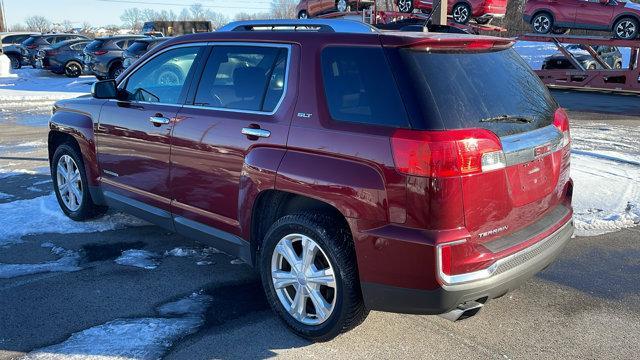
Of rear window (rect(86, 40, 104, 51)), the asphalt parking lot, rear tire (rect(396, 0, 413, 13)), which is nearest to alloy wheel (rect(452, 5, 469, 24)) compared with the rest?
rear tire (rect(396, 0, 413, 13))

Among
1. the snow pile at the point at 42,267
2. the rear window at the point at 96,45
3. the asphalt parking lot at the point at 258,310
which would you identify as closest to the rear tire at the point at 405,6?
the rear window at the point at 96,45

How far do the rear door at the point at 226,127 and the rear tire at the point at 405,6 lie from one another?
15000mm

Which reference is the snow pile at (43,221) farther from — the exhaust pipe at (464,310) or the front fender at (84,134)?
the exhaust pipe at (464,310)

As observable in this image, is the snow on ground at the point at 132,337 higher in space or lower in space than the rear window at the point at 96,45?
lower

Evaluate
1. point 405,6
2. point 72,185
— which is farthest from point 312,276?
point 405,6

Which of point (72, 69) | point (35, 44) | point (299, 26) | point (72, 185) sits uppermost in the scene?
point (299, 26)

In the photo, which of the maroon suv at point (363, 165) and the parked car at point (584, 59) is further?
the parked car at point (584, 59)

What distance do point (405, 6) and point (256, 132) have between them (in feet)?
51.7

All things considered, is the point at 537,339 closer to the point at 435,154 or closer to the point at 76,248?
the point at 435,154

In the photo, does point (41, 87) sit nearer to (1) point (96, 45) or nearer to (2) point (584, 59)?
(1) point (96, 45)

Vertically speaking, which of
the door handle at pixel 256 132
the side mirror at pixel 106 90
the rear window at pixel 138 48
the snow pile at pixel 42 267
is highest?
the side mirror at pixel 106 90

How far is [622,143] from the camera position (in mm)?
10023

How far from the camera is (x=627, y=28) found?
1658cm

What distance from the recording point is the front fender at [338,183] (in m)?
2.95
